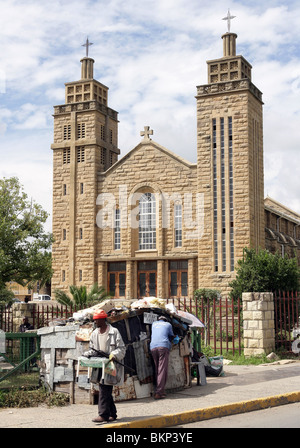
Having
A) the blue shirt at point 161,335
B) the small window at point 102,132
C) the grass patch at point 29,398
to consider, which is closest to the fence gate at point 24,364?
the grass patch at point 29,398

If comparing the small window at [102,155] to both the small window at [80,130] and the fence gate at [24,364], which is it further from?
the fence gate at [24,364]

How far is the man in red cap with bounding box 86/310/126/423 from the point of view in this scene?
7.90 meters

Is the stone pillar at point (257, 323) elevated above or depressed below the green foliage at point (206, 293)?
below

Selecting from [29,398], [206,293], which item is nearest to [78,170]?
[206,293]

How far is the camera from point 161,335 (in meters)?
9.97

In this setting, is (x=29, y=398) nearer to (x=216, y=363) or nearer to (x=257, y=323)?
(x=216, y=363)

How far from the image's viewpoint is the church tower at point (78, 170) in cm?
3516

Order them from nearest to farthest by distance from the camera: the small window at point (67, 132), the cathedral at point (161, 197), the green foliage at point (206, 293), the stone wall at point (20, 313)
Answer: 1. the stone wall at point (20, 313)
2. the green foliage at point (206, 293)
3. the cathedral at point (161, 197)
4. the small window at point (67, 132)

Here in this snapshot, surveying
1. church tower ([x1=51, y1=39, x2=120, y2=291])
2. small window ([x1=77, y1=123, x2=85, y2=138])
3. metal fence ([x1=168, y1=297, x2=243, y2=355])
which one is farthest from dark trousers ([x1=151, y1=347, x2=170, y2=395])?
small window ([x1=77, y1=123, x2=85, y2=138])

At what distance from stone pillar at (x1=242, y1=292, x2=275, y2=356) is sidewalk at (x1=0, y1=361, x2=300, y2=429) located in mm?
3421

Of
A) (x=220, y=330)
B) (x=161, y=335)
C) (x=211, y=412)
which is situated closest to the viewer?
(x=211, y=412)

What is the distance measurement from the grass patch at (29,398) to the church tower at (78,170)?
82.1ft

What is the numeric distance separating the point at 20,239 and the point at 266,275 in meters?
10.1

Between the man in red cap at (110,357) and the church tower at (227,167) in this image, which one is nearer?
the man in red cap at (110,357)
